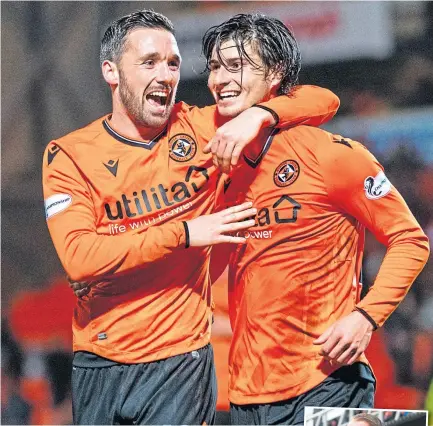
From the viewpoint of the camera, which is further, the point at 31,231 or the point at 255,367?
the point at 31,231

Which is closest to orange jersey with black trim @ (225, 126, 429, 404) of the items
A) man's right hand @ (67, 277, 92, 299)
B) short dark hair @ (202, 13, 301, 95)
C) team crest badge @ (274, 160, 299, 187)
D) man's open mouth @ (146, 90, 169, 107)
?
team crest badge @ (274, 160, 299, 187)

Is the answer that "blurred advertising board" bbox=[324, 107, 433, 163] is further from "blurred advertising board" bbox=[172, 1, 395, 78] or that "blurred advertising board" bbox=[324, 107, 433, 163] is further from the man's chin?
the man's chin

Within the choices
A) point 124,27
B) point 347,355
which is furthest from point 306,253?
point 124,27

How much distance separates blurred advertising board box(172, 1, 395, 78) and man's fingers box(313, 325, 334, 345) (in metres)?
0.92

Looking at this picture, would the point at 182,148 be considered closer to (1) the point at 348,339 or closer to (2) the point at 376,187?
(2) the point at 376,187

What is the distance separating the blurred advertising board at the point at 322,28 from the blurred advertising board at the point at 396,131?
0.75 ft

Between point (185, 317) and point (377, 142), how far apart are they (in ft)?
2.89

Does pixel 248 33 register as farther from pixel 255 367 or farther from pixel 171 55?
pixel 255 367

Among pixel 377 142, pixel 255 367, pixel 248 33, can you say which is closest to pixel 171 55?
pixel 248 33

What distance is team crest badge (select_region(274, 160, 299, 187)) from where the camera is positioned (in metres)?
2.79

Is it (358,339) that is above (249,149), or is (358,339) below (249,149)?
below

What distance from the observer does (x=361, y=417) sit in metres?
2.83

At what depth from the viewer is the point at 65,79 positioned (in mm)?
3199

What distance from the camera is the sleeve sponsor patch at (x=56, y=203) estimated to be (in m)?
2.85
